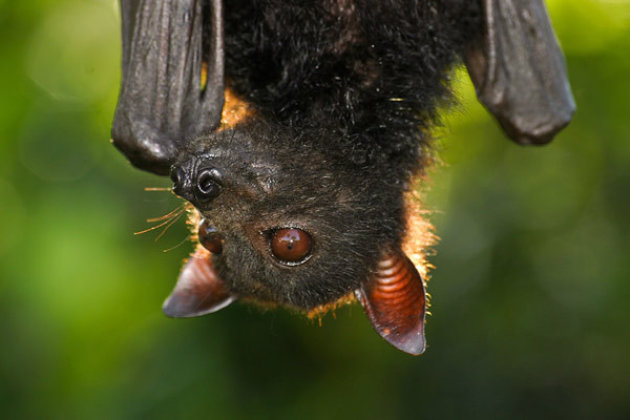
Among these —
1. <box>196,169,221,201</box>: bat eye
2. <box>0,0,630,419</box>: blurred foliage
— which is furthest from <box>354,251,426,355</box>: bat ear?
<box>0,0,630,419</box>: blurred foliage

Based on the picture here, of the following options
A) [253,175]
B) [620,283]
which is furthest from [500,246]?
[253,175]

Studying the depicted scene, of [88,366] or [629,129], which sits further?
[629,129]

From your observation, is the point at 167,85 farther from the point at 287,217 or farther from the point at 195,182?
the point at 287,217

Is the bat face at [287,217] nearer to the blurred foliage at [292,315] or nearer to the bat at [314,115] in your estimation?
the bat at [314,115]

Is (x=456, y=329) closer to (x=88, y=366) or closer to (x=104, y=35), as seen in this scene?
(x=88, y=366)

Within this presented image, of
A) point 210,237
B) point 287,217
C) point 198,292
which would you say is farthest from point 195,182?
point 198,292

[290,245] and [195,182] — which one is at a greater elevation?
[195,182]
